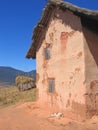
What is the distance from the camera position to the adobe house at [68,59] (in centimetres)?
1284

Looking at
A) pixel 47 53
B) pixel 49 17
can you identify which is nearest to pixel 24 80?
pixel 47 53

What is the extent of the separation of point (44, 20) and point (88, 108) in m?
7.14

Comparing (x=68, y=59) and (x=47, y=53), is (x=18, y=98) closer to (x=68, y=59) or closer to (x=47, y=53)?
(x=47, y=53)

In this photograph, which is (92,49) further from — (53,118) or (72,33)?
(53,118)

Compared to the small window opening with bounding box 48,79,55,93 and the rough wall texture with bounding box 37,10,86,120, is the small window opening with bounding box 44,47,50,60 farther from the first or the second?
the small window opening with bounding box 48,79,55,93

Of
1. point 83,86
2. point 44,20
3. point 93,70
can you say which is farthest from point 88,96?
point 44,20

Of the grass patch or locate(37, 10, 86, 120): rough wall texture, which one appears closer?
locate(37, 10, 86, 120): rough wall texture

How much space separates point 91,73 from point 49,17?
5603mm

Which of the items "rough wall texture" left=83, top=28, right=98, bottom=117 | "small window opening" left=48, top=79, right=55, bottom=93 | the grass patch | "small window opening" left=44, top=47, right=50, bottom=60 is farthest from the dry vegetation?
"rough wall texture" left=83, top=28, right=98, bottom=117

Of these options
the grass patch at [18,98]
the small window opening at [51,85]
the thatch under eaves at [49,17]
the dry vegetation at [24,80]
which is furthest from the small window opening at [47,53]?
the dry vegetation at [24,80]

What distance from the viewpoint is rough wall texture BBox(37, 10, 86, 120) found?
43.2 ft

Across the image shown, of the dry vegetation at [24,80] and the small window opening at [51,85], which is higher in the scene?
the dry vegetation at [24,80]

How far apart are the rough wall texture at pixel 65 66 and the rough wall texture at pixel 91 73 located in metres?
0.21

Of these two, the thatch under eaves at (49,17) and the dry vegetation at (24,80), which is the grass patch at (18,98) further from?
the thatch under eaves at (49,17)
